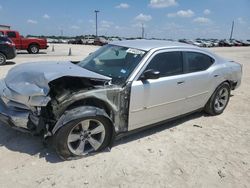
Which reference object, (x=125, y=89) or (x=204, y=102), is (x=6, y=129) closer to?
(x=125, y=89)

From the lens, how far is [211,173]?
3.52 metres

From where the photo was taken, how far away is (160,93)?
416 centimetres

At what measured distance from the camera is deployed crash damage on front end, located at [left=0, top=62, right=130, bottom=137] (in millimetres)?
3422

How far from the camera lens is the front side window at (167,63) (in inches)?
165

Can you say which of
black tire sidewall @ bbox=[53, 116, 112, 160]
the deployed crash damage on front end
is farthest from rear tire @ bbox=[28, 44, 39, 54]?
black tire sidewall @ bbox=[53, 116, 112, 160]

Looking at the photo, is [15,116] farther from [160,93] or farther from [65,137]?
[160,93]

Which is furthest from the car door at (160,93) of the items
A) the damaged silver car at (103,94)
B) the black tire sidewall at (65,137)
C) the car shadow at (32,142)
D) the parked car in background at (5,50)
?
the parked car in background at (5,50)

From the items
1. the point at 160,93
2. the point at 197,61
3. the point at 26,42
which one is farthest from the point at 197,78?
the point at 26,42

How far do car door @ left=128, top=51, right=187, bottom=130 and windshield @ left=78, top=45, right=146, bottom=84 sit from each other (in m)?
0.21

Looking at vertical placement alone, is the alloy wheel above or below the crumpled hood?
below

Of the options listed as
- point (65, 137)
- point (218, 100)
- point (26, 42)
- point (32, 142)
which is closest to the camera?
point (65, 137)

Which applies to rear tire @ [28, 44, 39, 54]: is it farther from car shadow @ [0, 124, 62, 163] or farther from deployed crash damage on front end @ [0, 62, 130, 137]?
deployed crash damage on front end @ [0, 62, 130, 137]

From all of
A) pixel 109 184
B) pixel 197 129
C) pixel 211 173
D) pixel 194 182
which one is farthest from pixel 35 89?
pixel 197 129

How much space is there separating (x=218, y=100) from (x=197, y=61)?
1.30 meters
